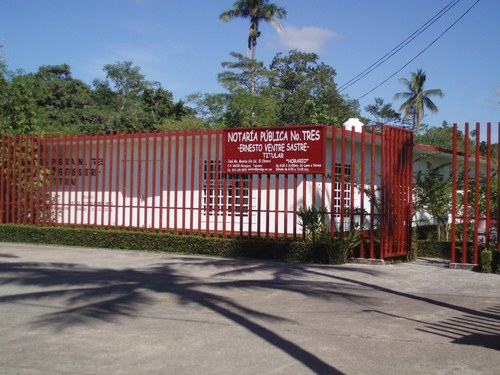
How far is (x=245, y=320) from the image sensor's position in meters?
7.90

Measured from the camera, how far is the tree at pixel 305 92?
141 feet

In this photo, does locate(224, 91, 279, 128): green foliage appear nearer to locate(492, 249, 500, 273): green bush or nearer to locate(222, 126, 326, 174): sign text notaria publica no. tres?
locate(222, 126, 326, 174): sign text notaria publica no. tres

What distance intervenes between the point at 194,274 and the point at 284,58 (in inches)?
1729

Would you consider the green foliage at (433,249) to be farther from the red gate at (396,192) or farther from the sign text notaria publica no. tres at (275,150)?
the sign text notaria publica no. tres at (275,150)

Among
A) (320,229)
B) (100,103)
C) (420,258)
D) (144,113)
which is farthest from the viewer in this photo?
(100,103)

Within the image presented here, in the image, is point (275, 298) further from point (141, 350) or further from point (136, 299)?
point (141, 350)

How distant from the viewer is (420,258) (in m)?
16.3

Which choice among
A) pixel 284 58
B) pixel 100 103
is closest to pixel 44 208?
pixel 100 103

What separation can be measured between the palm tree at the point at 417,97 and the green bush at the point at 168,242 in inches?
1757

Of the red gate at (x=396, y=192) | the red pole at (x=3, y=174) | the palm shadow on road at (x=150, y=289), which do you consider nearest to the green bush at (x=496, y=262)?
the red gate at (x=396, y=192)

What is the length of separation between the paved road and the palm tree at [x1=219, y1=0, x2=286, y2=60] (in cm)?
3508

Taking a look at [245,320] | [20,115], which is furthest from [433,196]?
[20,115]

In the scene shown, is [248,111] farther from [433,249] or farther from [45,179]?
[433,249]

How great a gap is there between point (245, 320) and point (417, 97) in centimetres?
5281
